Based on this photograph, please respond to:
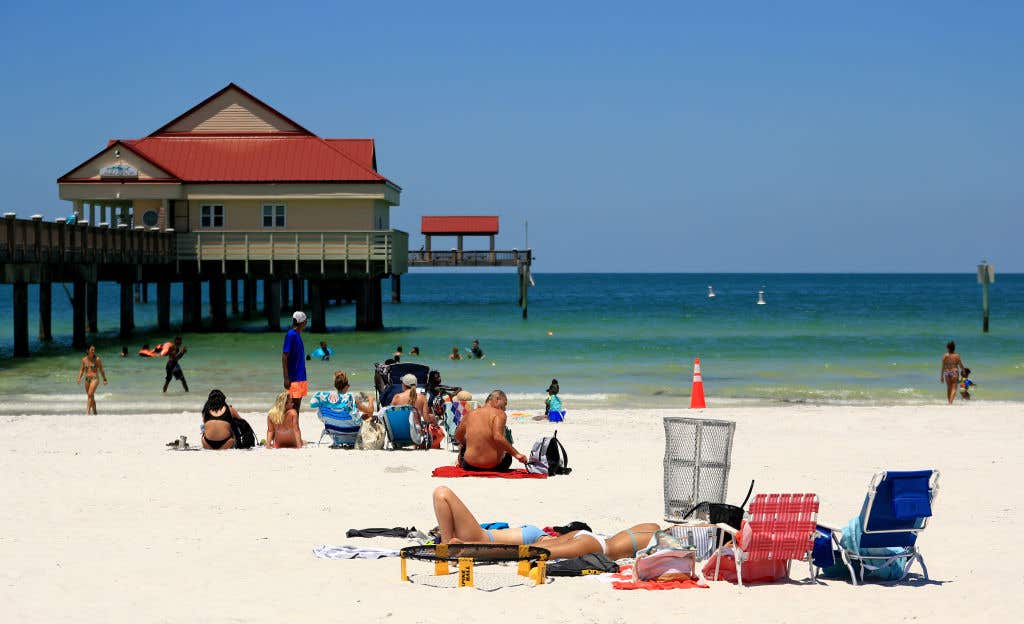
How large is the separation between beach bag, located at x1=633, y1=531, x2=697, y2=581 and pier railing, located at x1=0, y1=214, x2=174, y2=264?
27.1m

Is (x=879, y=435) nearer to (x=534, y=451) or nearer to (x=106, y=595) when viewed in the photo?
(x=534, y=451)

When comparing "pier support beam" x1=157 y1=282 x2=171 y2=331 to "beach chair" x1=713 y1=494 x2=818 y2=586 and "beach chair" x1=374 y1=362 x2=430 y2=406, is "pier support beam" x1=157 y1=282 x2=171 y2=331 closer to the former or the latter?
"beach chair" x1=374 y1=362 x2=430 y2=406

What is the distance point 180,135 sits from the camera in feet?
161

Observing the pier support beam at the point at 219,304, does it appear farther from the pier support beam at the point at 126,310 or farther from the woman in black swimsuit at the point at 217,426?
the woman in black swimsuit at the point at 217,426

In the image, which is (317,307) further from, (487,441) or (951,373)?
(487,441)

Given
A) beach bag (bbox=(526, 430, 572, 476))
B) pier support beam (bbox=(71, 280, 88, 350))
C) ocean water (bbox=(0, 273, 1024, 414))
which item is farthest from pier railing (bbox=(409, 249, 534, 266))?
beach bag (bbox=(526, 430, 572, 476))

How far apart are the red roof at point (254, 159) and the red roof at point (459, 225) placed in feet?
80.6

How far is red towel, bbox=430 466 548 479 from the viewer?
1266 centimetres

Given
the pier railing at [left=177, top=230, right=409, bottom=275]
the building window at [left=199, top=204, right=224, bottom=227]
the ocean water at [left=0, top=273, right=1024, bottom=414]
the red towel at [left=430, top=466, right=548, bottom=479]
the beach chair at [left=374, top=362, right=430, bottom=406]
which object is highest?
the building window at [left=199, top=204, right=224, bottom=227]

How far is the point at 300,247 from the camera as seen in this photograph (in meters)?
45.4

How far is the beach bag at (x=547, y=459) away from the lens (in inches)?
510

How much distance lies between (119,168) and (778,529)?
1599 inches

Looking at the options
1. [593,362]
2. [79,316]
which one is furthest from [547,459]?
[79,316]

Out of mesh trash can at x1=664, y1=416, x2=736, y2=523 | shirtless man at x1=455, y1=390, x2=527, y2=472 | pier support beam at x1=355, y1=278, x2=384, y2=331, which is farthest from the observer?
pier support beam at x1=355, y1=278, x2=384, y2=331
